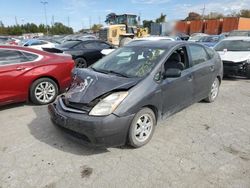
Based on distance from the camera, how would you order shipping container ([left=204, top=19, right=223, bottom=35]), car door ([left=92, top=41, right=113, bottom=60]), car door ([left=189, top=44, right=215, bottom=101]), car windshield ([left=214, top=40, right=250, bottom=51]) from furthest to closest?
shipping container ([left=204, top=19, right=223, bottom=35])
car door ([left=92, top=41, right=113, bottom=60])
car windshield ([left=214, top=40, right=250, bottom=51])
car door ([left=189, top=44, right=215, bottom=101])

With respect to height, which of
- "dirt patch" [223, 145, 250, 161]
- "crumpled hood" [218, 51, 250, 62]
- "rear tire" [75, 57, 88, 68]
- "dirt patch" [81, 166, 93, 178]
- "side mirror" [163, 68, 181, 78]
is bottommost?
"dirt patch" [81, 166, 93, 178]

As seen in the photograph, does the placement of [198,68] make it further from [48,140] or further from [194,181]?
[48,140]

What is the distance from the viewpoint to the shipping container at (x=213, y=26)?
122 feet

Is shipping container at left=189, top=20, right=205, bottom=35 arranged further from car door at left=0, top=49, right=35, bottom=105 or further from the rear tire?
car door at left=0, top=49, right=35, bottom=105

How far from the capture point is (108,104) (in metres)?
3.34

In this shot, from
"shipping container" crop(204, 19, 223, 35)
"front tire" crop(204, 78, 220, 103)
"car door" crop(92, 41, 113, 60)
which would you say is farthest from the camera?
"shipping container" crop(204, 19, 223, 35)

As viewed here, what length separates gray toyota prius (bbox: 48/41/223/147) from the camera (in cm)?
332

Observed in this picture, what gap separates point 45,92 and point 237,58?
6.27m

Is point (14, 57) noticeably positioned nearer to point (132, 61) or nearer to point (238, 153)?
point (132, 61)

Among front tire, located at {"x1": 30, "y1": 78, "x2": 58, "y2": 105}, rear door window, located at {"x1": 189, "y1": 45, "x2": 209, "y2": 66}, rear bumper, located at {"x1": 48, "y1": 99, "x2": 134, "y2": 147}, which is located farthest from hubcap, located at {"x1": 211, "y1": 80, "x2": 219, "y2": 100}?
front tire, located at {"x1": 30, "y1": 78, "x2": 58, "y2": 105}

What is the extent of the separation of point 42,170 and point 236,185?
7.66 feet

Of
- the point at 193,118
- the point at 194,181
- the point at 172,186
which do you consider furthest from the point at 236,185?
the point at 193,118

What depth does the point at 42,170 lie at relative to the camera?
3195mm

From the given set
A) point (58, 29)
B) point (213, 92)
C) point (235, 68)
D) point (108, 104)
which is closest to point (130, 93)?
point (108, 104)
